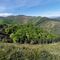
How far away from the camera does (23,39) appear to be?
32688 mm

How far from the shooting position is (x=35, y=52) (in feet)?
74.3

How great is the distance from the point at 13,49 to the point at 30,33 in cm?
1216

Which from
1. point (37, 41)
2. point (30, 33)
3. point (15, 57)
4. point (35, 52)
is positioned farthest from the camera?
point (30, 33)

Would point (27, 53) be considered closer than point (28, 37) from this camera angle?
Yes

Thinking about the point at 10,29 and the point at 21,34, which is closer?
the point at 21,34

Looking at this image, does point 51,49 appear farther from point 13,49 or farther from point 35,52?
point 13,49

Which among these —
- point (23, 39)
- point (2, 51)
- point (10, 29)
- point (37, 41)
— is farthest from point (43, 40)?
point (2, 51)

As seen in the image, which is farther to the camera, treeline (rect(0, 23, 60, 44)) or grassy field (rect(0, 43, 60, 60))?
treeline (rect(0, 23, 60, 44))

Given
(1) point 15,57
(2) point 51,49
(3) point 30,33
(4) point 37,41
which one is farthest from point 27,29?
(1) point 15,57

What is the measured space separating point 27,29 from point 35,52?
12.7 metres

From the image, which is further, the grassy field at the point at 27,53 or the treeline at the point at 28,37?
the treeline at the point at 28,37

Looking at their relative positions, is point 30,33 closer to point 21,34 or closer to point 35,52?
point 21,34

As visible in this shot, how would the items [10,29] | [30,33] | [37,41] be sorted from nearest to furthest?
[37,41] → [30,33] → [10,29]

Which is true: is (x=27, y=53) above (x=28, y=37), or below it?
above
